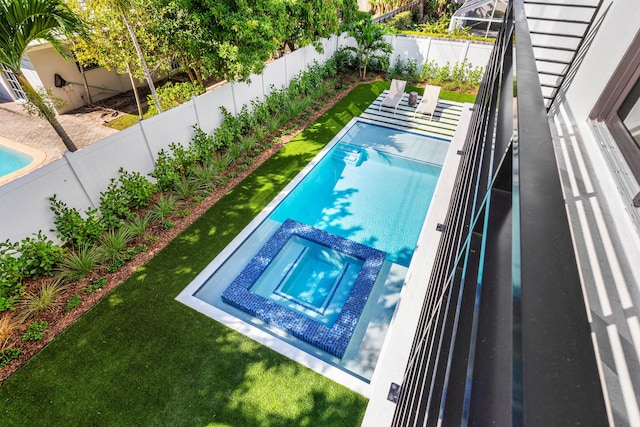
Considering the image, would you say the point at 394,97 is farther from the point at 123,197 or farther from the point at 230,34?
the point at 123,197

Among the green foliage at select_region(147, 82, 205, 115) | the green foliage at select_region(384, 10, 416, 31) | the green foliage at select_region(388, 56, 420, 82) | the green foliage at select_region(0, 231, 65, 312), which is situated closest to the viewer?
the green foliage at select_region(0, 231, 65, 312)

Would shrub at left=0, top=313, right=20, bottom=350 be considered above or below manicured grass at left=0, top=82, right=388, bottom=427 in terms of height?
above

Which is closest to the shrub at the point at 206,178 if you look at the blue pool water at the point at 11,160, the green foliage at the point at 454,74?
the blue pool water at the point at 11,160

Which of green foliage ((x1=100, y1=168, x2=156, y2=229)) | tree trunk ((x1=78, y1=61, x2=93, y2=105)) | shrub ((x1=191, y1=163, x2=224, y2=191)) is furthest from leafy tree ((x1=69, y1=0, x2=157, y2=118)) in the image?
green foliage ((x1=100, y1=168, x2=156, y2=229))

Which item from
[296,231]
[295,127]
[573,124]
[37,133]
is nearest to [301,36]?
[295,127]

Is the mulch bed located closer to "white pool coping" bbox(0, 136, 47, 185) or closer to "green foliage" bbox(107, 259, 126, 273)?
"green foliage" bbox(107, 259, 126, 273)

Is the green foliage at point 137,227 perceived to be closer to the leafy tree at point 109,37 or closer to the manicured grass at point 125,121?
the leafy tree at point 109,37

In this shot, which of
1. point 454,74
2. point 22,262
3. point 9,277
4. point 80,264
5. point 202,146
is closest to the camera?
point 9,277

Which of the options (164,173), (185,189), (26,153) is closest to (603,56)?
(185,189)
